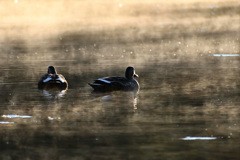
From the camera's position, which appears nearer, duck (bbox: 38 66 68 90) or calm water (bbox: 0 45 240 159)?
calm water (bbox: 0 45 240 159)

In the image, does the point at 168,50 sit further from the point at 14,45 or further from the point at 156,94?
the point at 156,94

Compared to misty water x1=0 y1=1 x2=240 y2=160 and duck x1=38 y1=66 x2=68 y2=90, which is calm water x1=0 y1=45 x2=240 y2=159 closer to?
misty water x1=0 y1=1 x2=240 y2=160

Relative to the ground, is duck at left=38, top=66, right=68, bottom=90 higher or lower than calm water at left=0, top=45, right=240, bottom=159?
higher

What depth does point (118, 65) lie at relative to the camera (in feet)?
92.5

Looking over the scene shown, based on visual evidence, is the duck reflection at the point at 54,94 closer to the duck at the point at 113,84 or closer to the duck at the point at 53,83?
the duck at the point at 53,83

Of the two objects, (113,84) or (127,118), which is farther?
(113,84)

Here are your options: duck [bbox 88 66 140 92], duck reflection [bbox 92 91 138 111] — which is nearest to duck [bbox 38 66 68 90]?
duck [bbox 88 66 140 92]

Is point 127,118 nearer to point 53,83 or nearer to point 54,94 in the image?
point 54,94

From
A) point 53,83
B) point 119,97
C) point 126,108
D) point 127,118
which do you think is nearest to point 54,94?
point 53,83

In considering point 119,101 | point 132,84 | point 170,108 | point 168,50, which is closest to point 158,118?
point 170,108

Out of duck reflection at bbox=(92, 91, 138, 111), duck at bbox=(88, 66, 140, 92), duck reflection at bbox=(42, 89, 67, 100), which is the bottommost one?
duck reflection at bbox=(92, 91, 138, 111)

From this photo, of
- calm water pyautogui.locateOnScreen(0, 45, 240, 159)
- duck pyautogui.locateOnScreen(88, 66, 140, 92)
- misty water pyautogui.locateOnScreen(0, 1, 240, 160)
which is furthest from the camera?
duck pyautogui.locateOnScreen(88, 66, 140, 92)

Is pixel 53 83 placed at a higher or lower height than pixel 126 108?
higher

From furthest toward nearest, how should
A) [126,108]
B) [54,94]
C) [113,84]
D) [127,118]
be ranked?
1. [113,84]
2. [54,94]
3. [126,108]
4. [127,118]
